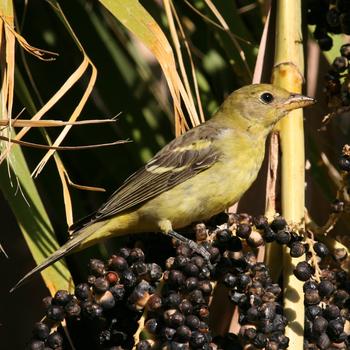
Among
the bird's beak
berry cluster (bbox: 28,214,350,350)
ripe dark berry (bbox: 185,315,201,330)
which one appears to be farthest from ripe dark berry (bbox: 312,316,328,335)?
the bird's beak

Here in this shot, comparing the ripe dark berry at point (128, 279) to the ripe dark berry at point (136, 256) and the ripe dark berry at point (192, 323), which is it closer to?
the ripe dark berry at point (136, 256)

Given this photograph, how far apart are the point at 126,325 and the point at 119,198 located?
0.98 metres

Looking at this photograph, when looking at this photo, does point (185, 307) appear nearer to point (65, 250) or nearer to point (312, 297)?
point (312, 297)

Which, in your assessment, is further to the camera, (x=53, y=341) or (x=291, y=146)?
(x=291, y=146)

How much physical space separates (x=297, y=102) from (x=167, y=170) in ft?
2.30

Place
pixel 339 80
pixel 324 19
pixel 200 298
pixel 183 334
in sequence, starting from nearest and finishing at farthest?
pixel 183 334 < pixel 200 298 < pixel 339 80 < pixel 324 19

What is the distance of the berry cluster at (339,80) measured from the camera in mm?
2950

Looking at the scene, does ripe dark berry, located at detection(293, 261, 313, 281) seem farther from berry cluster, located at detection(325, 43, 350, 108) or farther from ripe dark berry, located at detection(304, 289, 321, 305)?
berry cluster, located at detection(325, 43, 350, 108)

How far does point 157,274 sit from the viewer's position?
→ 2.65 metres

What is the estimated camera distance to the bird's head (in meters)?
3.25

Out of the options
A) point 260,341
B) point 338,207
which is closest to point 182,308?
point 260,341

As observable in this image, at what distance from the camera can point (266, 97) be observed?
3580 mm

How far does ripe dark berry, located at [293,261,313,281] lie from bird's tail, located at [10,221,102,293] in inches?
31.6

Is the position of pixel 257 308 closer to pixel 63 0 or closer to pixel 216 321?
pixel 216 321
